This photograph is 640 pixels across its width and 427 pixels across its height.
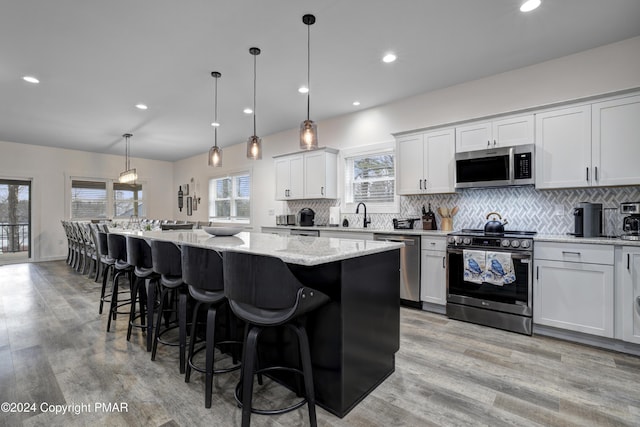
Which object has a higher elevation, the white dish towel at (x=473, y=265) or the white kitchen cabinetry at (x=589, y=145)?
the white kitchen cabinetry at (x=589, y=145)

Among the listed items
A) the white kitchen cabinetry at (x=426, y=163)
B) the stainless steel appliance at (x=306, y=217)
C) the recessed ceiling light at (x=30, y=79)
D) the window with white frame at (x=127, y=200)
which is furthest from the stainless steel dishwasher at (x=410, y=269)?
the window with white frame at (x=127, y=200)


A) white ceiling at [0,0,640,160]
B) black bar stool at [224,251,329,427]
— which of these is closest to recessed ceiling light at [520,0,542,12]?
white ceiling at [0,0,640,160]

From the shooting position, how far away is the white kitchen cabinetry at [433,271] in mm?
3512

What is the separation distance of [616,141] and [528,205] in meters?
0.93

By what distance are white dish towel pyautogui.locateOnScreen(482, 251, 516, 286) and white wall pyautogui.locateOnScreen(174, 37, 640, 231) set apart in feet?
5.67

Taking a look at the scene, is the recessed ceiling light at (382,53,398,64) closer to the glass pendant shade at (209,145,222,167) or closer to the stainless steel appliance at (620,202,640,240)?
the glass pendant shade at (209,145,222,167)

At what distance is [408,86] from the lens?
4.07 meters

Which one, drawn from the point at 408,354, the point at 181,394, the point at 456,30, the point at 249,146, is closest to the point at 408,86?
the point at 456,30

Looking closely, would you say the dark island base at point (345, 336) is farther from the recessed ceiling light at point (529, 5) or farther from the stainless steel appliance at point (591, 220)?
the recessed ceiling light at point (529, 5)

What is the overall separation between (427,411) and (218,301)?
137 centimetres

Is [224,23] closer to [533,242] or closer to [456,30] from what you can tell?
[456,30]

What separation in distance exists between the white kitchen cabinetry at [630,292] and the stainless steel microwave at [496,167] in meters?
1.01

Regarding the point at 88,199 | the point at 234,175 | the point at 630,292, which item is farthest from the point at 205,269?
the point at 88,199

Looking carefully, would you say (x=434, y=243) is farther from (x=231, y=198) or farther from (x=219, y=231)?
(x=231, y=198)
